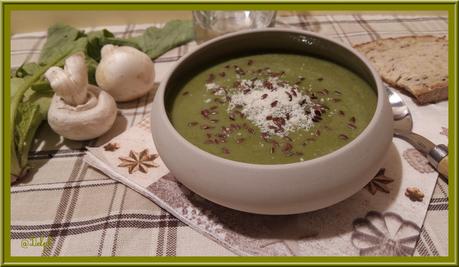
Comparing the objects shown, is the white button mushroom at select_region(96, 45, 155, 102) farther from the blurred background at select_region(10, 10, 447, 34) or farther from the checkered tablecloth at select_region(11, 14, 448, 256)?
the blurred background at select_region(10, 10, 447, 34)

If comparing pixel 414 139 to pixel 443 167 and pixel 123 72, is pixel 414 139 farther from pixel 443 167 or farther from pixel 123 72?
pixel 123 72

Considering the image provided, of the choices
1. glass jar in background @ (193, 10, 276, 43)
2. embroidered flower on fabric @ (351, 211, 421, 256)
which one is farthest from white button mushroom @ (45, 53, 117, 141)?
embroidered flower on fabric @ (351, 211, 421, 256)

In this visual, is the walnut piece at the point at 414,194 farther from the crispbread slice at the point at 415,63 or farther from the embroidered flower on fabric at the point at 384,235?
the crispbread slice at the point at 415,63

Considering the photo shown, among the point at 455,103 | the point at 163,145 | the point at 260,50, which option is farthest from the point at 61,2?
the point at 455,103

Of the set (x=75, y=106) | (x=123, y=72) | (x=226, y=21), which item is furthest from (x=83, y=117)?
(x=226, y=21)

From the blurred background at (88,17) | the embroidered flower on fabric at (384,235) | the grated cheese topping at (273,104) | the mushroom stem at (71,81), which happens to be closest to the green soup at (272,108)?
the grated cheese topping at (273,104)
